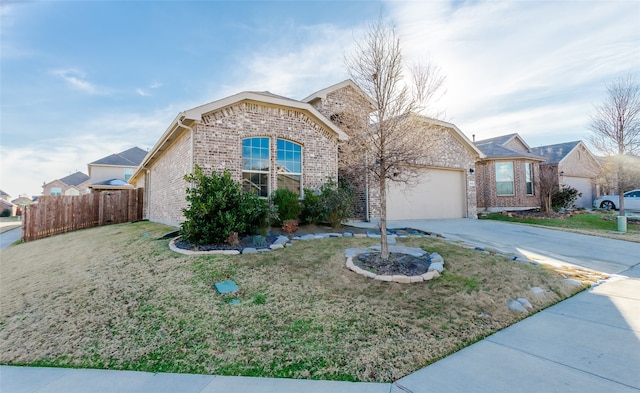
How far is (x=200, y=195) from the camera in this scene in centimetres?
698

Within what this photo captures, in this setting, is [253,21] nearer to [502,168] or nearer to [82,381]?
[82,381]

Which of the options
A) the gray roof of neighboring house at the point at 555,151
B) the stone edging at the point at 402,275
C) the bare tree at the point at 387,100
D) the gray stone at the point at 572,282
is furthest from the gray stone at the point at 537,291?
the gray roof of neighboring house at the point at 555,151

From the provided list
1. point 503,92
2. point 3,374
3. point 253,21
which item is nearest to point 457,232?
point 503,92

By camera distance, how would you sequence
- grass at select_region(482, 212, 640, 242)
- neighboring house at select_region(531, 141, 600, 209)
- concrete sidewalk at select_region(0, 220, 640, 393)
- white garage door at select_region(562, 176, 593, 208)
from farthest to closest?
white garage door at select_region(562, 176, 593, 208), neighboring house at select_region(531, 141, 600, 209), grass at select_region(482, 212, 640, 242), concrete sidewalk at select_region(0, 220, 640, 393)

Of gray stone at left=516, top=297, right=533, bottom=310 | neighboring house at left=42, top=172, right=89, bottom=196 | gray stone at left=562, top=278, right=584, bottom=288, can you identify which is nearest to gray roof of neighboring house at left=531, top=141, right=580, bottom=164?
gray stone at left=562, top=278, right=584, bottom=288

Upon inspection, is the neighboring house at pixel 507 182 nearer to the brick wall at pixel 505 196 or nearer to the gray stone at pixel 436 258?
the brick wall at pixel 505 196

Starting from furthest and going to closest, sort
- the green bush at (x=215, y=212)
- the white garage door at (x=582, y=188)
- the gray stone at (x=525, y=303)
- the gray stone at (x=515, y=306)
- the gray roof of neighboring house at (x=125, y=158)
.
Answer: the gray roof of neighboring house at (x=125, y=158) < the white garage door at (x=582, y=188) < the green bush at (x=215, y=212) < the gray stone at (x=525, y=303) < the gray stone at (x=515, y=306)

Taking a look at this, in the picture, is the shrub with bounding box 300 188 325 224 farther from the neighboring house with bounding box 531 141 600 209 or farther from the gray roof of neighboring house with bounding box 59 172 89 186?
the gray roof of neighboring house with bounding box 59 172 89 186

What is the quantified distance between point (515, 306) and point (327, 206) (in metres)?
5.85

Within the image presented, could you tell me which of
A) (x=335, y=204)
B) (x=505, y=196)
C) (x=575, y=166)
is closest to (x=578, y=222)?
(x=505, y=196)

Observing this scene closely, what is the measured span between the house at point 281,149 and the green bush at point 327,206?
828mm

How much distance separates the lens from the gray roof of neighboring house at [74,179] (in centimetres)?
4810

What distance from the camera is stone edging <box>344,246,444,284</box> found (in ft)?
15.8

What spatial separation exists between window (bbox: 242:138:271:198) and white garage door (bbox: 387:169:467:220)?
215 inches
